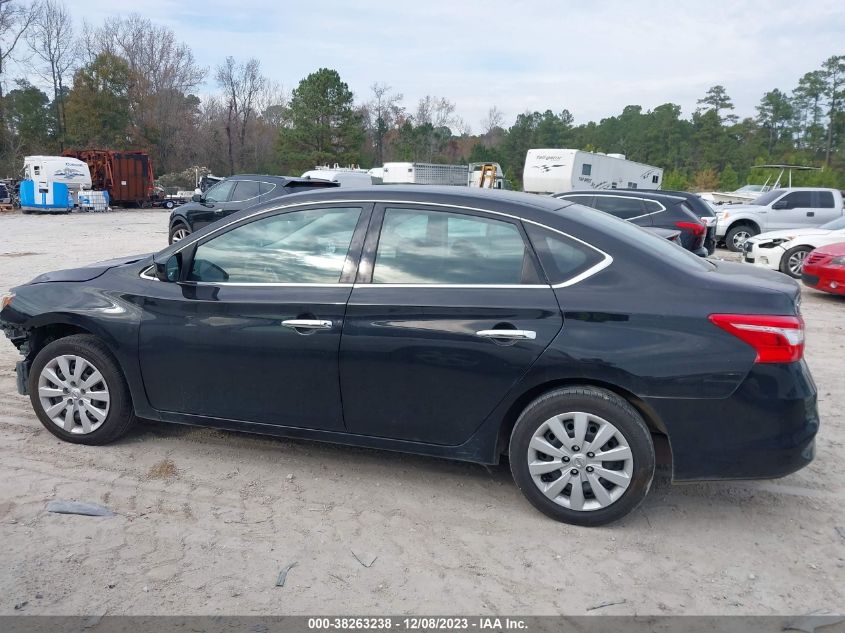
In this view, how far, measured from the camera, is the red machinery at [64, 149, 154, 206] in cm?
3581

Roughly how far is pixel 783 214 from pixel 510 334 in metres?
16.7

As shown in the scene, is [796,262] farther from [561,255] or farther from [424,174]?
[424,174]

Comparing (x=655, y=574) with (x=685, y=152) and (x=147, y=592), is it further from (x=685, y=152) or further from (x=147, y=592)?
(x=685, y=152)

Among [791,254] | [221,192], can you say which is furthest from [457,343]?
[221,192]

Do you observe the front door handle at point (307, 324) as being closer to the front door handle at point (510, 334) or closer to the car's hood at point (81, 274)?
the front door handle at point (510, 334)

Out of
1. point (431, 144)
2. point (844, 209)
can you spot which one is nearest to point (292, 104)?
point (431, 144)

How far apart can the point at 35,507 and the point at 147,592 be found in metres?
1.13

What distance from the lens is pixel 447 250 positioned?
12.5 feet

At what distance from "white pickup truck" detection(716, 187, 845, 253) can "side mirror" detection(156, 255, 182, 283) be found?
52.4ft

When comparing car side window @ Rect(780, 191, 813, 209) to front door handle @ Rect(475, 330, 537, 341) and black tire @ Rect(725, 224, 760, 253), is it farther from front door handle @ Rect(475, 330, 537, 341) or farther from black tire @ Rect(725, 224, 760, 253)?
front door handle @ Rect(475, 330, 537, 341)

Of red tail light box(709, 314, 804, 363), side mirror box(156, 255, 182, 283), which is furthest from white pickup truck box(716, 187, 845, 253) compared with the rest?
side mirror box(156, 255, 182, 283)

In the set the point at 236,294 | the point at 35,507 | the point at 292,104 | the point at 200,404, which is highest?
the point at 292,104

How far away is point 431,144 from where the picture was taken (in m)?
66.8

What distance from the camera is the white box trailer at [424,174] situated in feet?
99.6
